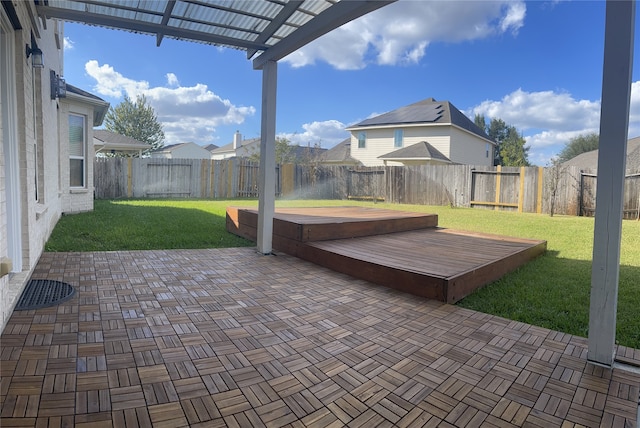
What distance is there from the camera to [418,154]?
18.9 metres

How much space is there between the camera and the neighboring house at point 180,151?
126 ft

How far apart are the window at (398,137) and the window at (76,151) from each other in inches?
627

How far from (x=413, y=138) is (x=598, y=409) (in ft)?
64.9

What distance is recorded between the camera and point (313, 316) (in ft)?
9.87

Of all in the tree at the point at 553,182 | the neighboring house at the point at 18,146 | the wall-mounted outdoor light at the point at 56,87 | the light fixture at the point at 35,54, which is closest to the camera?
the neighboring house at the point at 18,146

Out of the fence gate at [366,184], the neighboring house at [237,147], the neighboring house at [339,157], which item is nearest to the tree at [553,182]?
the fence gate at [366,184]

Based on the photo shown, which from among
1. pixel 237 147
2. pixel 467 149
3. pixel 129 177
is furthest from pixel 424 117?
pixel 237 147

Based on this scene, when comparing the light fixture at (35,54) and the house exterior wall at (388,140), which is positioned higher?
the house exterior wall at (388,140)

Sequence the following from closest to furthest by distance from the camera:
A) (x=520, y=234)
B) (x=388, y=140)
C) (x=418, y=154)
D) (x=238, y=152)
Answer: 1. (x=520, y=234)
2. (x=418, y=154)
3. (x=388, y=140)
4. (x=238, y=152)

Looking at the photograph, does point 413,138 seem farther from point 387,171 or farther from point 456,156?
point 387,171

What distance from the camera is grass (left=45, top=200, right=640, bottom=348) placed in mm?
3260

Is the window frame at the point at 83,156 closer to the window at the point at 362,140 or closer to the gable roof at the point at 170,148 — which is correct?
the window at the point at 362,140

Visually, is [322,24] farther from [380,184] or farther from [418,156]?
[418,156]

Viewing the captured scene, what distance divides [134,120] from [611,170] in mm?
43775
